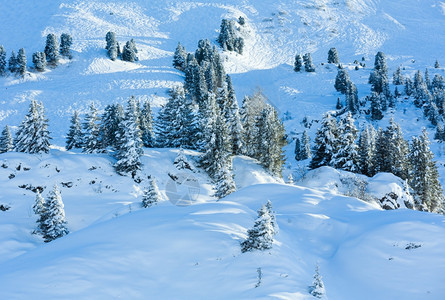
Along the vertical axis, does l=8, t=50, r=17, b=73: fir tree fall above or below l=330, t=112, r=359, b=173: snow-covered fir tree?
above

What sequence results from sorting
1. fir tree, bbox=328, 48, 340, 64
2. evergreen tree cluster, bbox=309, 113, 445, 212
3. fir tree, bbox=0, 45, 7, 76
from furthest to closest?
fir tree, bbox=328, 48, 340, 64, fir tree, bbox=0, 45, 7, 76, evergreen tree cluster, bbox=309, 113, 445, 212

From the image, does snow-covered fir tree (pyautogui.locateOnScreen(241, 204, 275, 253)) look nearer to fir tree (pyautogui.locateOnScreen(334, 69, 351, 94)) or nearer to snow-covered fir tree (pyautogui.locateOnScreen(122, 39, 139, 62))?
snow-covered fir tree (pyautogui.locateOnScreen(122, 39, 139, 62))

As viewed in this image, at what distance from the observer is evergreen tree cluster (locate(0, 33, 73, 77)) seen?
3066 inches

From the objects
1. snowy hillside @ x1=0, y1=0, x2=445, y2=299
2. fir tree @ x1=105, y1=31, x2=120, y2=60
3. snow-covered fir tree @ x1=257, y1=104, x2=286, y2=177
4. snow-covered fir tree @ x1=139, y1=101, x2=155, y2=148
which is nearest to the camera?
snowy hillside @ x1=0, y1=0, x2=445, y2=299

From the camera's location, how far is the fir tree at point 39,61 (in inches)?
3157

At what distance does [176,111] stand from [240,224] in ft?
114

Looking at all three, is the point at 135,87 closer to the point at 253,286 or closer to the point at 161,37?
the point at 161,37

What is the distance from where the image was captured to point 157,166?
42.6m

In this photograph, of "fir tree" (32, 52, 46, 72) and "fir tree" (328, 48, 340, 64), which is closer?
"fir tree" (32, 52, 46, 72)

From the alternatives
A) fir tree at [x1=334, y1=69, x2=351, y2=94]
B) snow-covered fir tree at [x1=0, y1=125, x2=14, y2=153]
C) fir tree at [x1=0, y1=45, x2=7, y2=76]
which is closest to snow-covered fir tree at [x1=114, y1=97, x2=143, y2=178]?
snow-covered fir tree at [x1=0, y1=125, x2=14, y2=153]

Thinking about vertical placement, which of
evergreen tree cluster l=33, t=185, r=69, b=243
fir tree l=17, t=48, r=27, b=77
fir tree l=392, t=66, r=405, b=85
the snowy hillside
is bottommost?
evergreen tree cluster l=33, t=185, r=69, b=243

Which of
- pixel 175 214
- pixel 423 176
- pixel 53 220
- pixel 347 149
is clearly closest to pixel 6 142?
pixel 53 220

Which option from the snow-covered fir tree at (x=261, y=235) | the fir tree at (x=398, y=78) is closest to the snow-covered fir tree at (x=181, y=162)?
the snow-covered fir tree at (x=261, y=235)

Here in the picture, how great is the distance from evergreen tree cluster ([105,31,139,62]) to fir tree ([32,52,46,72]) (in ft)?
54.4
